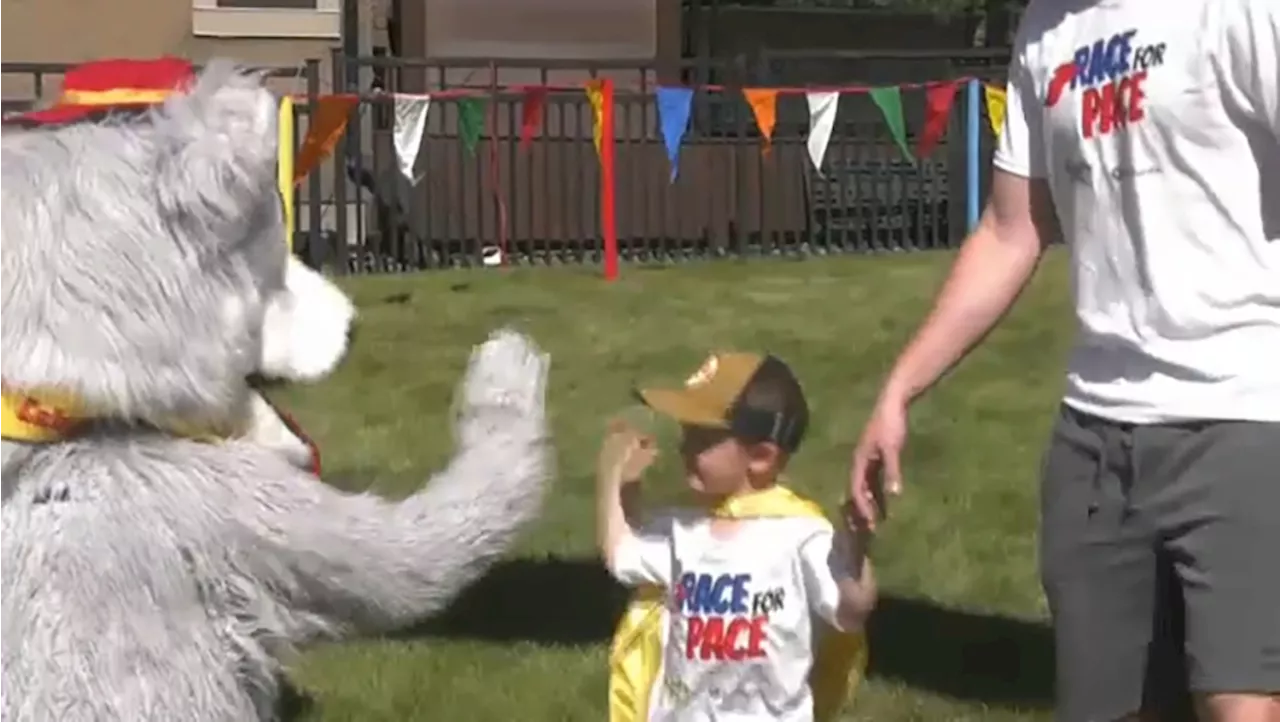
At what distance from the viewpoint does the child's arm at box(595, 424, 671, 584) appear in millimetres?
3650

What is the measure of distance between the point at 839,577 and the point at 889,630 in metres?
1.90

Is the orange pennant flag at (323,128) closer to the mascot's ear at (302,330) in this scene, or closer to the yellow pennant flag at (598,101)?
the yellow pennant flag at (598,101)

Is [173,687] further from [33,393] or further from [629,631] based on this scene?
[629,631]

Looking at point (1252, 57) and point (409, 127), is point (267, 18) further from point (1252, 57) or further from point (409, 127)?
point (1252, 57)

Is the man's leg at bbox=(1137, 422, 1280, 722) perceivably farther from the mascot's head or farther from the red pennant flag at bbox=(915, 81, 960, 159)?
the red pennant flag at bbox=(915, 81, 960, 159)

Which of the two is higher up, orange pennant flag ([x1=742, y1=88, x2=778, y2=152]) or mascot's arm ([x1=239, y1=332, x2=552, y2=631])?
orange pennant flag ([x1=742, y1=88, x2=778, y2=152])

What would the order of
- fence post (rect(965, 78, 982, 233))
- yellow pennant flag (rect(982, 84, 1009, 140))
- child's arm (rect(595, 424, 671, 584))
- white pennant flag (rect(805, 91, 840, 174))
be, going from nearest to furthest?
child's arm (rect(595, 424, 671, 584)), white pennant flag (rect(805, 91, 840, 174)), yellow pennant flag (rect(982, 84, 1009, 140)), fence post (rect(965, 78, 982, 233))

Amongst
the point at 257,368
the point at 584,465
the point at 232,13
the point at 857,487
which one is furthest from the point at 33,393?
the point at 232,13

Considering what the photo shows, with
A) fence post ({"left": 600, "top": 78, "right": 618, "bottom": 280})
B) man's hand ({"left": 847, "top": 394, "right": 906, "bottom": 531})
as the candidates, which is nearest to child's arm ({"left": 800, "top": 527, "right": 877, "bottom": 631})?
man's hand ({"left": 847, "top": 394, "right": 906, "bottom": 531})

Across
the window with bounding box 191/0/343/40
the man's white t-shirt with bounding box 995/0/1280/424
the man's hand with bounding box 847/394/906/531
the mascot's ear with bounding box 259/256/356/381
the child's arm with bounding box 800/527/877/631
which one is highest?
the window with bounding box 191/0/343/40

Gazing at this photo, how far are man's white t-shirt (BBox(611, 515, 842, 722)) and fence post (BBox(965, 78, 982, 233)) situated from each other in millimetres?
12023

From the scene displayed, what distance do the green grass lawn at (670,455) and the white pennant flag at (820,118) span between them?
1.04 meters

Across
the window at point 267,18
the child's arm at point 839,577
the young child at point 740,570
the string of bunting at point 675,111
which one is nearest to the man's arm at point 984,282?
the child's arm at point 839,577

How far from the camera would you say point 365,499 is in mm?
3188
